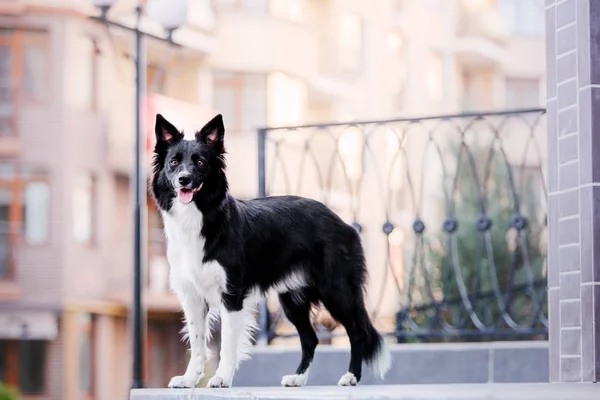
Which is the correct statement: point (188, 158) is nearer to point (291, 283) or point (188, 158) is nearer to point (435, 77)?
point (291, 283)

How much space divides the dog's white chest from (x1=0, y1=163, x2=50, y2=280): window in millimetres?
20712

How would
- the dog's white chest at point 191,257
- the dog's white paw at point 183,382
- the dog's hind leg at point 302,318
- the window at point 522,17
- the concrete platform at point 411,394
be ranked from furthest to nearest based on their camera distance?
the window at point 522,17 → the dog's hind leg at point 302,318 → the dog's white paw at point 183,382 → the dog's white chest at point 191,257 → the concrete platform at point 411,394

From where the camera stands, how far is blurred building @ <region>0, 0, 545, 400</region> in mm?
25922

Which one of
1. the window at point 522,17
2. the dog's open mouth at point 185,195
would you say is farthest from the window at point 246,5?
the dog's open mouth at point 185,195

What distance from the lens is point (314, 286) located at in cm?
614

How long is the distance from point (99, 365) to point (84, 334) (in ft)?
2.57

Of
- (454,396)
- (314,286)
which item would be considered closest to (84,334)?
(314,286)

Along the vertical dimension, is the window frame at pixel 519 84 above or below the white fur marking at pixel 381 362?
above

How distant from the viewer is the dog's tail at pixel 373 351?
243 inches

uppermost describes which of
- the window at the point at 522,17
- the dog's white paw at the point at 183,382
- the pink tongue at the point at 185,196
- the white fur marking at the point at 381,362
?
the window at the point at 522,17

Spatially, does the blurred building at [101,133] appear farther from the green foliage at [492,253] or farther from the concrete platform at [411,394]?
the concrete platform at [411,394]

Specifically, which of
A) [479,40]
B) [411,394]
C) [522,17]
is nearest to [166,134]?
[411,394]

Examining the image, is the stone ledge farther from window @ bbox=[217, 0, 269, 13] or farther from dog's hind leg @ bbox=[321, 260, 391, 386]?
window @ bbox=[217, 0, 269, 13]

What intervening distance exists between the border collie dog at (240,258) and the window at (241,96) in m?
23.6
